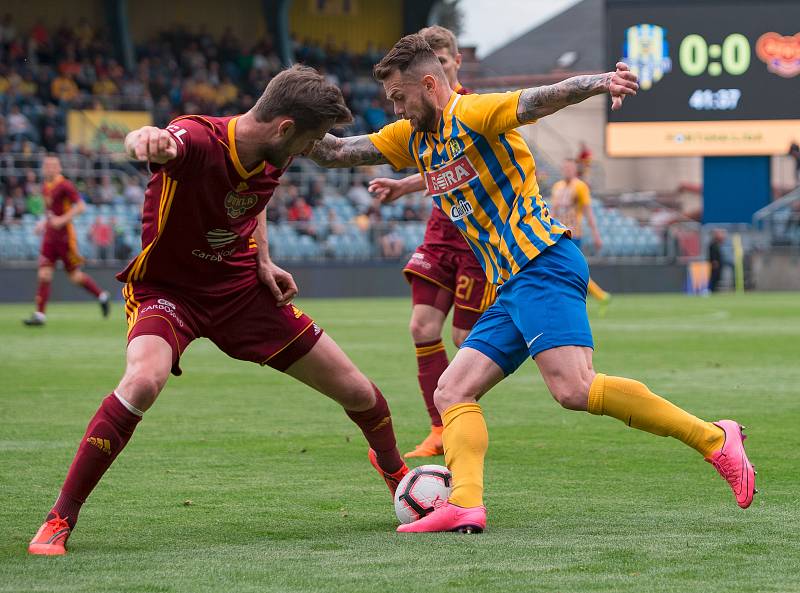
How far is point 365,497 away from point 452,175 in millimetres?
1580

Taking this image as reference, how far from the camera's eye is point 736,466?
553 centimetres

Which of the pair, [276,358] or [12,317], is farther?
[12,317]

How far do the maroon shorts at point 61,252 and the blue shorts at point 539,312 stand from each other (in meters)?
15.1

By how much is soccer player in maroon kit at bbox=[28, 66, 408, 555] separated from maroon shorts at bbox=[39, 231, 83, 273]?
14670 millimetres

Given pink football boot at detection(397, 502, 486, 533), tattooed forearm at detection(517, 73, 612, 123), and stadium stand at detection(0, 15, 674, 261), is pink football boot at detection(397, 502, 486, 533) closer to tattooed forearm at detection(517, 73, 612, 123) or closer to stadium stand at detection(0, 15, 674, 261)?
tattooed forearm at detection(517, 73, 612, 123)

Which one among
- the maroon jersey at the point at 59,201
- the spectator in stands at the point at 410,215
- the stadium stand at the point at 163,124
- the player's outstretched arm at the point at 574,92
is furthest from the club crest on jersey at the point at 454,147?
the spectator in stands at the point at 410,215

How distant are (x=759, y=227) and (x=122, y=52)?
17462mm

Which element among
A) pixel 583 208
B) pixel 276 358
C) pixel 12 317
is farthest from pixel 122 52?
pixel 276 358

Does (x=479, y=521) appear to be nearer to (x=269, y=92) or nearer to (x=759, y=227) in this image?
(x=269, y=92)

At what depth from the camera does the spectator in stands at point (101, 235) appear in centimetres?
2777

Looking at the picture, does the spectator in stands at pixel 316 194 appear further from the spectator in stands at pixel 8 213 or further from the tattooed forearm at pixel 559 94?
the tattooed forearm at pixel 559 94

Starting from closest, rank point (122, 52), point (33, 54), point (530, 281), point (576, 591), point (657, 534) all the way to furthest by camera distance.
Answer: point (576, 591) < point (657, 534) < point (530, 281) < point (33, 54) < point (122, 52)

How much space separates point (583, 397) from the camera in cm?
549

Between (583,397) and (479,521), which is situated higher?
(583,397)
